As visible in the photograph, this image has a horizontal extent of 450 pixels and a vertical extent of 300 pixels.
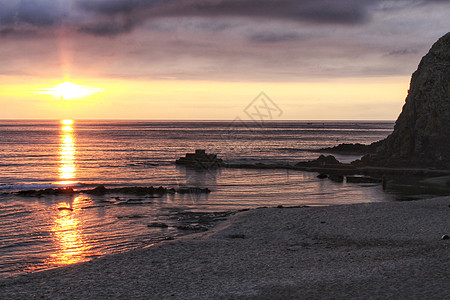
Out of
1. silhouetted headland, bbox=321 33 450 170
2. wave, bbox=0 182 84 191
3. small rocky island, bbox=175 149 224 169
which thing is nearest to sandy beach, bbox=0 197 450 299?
wave, bbox=0 182 84 191

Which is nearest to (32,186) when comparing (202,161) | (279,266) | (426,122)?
(202,161)

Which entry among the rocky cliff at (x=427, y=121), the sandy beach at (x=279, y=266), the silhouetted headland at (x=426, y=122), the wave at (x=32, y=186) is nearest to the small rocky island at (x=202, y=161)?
the silhouetted headland at (x=426, y=122)

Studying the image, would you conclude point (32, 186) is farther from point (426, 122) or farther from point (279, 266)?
point (426, 122)

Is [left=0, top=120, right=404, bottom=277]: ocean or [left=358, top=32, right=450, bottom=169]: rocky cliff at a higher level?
[left=358, top=32, right=450, bottom=169]: rocky cliff

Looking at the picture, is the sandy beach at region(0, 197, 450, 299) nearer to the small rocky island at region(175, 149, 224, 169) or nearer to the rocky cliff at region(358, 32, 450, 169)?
the rocky cliff at region(358, 32, 450, 169)

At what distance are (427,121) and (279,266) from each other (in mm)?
45938

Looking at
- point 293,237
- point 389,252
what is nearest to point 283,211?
point 293,237

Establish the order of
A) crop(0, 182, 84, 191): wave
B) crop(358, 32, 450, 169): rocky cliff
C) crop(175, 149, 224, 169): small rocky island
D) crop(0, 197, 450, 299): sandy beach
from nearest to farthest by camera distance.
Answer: crop(0, 197, 450, 299): sandy beach
crop(0, 182, 84, 191): wave
crop(358, 32, 450, 169): rocky cliff
crop(175, 149, 224, 169): small rocky island

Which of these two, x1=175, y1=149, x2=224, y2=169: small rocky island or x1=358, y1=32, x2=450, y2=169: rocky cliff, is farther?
x1=175, y1=149, x2=224, y2=169: small rocky island

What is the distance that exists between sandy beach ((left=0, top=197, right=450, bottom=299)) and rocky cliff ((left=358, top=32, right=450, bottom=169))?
33.4 metres

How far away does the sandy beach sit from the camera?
1312cm

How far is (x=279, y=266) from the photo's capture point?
16.0m

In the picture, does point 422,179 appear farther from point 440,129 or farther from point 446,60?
point 446,60

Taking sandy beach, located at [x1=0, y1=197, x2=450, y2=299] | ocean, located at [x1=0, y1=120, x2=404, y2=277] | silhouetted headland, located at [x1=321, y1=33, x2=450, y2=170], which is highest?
silhouetted headland, located at [x1=321, y1=33, x2=450, y2=170]
